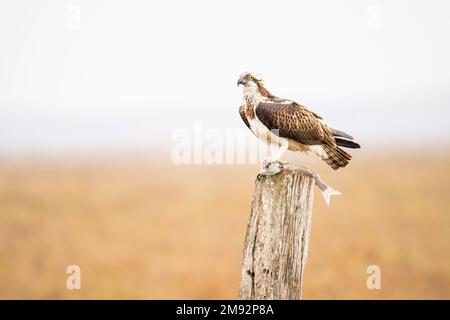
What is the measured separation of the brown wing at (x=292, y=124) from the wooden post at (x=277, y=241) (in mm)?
1761

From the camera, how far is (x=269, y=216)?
4.95 metres

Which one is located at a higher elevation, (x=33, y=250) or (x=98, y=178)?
(x=98, y=178)

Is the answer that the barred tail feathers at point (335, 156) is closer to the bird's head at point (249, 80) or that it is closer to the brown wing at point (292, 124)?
the brown wing at point (292, 124)

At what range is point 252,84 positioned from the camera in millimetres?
7078

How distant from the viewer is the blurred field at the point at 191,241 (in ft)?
46.3

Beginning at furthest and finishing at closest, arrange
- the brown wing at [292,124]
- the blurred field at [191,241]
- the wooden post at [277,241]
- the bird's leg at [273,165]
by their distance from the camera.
Answer: the blurred field at [191,241] → the brown wing at [292,124] → the bird's leg at [273,165] → the wooden post at [277,241]

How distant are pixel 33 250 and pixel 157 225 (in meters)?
5.34

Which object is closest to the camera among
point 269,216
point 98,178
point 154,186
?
point 269,216

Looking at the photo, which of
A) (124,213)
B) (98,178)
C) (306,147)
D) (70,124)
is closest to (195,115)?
(70,124)

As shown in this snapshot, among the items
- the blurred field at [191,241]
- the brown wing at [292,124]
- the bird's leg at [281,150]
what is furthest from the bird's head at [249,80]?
the blurred field at [191,241]

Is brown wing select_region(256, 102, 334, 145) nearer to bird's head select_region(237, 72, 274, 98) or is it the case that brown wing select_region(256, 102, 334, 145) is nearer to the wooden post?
bird's head select_region(237, 72, 274, 98)

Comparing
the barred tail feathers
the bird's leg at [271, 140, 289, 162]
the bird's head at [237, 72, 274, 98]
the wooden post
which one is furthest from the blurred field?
the wooden post
